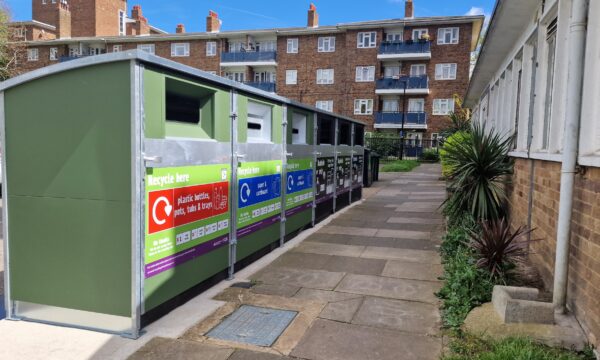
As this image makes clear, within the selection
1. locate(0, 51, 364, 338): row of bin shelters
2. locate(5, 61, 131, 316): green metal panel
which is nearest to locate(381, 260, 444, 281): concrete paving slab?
locate(0, 51, 364, 338): row of bin shelters

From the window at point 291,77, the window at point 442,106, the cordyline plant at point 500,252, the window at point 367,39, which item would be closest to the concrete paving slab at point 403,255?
the cordyline plant at point 500,252

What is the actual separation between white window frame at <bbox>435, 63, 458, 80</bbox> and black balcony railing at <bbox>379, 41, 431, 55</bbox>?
1.96 meters

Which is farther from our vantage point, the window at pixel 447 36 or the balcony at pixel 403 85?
the balcony at pixel 403 85

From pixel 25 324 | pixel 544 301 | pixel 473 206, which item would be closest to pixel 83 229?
pixel 25 324

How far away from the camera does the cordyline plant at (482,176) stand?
695cm

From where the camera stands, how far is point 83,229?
3750mm

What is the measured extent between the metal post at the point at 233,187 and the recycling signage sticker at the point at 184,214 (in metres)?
0.09

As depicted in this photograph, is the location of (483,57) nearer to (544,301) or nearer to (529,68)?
(529,68)

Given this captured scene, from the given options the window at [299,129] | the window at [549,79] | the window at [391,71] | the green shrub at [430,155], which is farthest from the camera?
the window at [391,71]

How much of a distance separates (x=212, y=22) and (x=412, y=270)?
42823 mm

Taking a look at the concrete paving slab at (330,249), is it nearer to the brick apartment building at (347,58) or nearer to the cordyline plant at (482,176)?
the cordyline plant at (482,176)

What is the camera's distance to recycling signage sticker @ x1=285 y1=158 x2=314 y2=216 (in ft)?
23.3

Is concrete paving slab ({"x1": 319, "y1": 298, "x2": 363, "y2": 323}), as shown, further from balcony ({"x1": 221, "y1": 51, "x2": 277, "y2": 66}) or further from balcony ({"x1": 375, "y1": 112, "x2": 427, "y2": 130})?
balcony ({"x1": 221, "y1": 51, "x2": 277, "y2": 66})

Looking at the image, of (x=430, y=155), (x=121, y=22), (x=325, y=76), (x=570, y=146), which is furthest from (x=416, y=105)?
(x=570, y=146)
